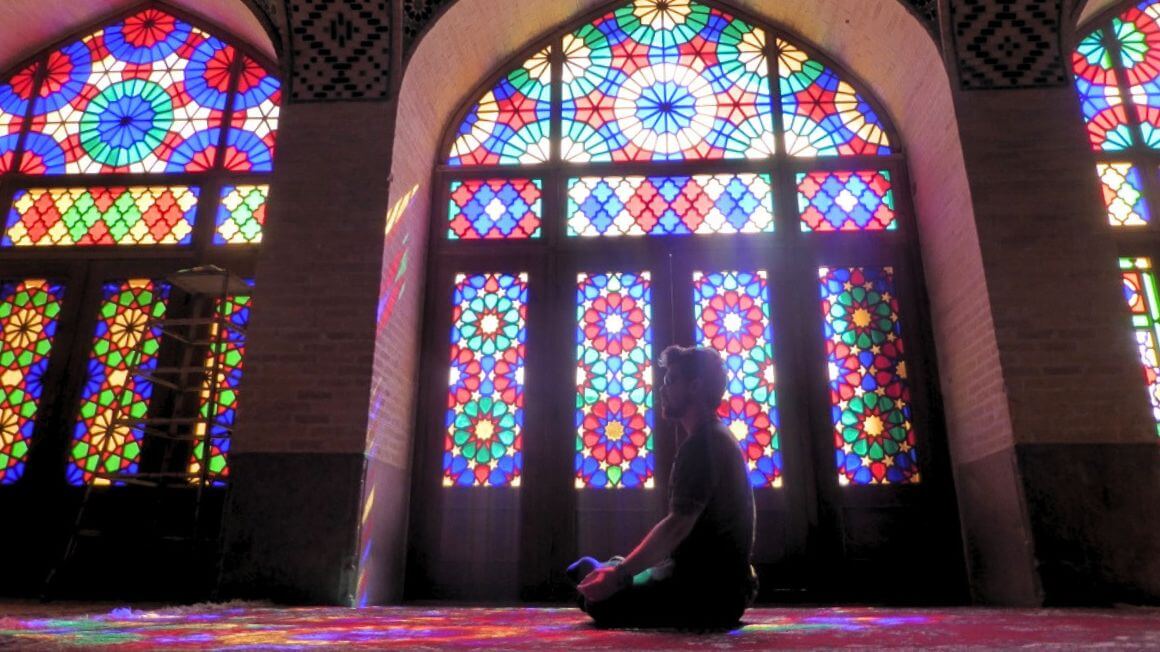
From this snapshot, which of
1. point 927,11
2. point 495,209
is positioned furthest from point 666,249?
point 927,11

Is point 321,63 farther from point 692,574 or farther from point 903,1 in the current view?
point 692,574

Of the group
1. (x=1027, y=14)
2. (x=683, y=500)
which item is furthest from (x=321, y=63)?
(x=1027, y=14)

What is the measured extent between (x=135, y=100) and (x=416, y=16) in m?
2.69

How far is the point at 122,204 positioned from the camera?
6.33 m

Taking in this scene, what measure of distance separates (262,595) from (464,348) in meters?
2.11

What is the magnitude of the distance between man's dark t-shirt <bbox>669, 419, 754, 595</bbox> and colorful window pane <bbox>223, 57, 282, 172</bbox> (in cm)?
494

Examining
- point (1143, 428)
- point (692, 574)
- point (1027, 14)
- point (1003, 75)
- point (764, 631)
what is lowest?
point (764, 631)

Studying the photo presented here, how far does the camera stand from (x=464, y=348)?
5.86 m

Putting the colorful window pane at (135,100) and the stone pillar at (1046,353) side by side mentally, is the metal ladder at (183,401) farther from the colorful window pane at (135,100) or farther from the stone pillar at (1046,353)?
the stone pillar at (1046,353)

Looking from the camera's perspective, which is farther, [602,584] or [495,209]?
[495,209]

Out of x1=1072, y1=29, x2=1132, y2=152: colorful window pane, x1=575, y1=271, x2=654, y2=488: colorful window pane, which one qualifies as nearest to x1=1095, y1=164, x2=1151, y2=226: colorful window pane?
x1=1072, y1=29, x2=1132, y2=152: colorful window pane

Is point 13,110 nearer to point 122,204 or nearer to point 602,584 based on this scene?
point 122,204

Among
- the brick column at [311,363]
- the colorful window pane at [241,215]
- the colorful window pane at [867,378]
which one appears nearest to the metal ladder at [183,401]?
the brick column at [311,363]

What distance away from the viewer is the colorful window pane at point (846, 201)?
6008mm
